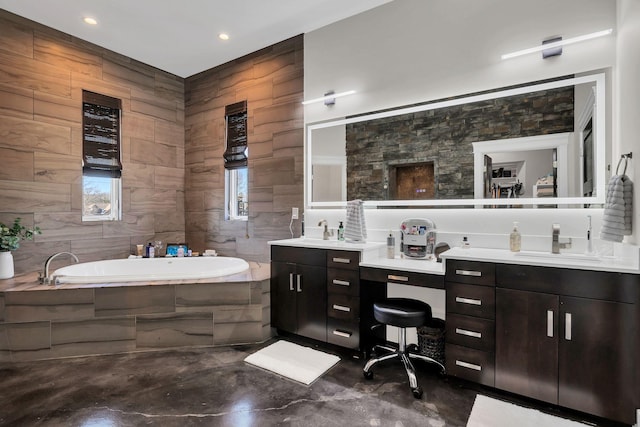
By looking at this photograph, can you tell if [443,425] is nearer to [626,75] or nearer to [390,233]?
[390,233]

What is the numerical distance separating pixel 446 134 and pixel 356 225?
1.06 metres

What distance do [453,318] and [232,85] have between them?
3.61 meters

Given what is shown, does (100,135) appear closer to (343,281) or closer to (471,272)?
(343,281)

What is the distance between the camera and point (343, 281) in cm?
266

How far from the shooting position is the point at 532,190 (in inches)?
93.1

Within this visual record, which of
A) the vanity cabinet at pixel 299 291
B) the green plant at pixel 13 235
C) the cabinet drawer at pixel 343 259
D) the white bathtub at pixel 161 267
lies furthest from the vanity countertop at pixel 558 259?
the green plant at pixel 13 235

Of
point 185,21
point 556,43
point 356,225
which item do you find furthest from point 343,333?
point 185,21

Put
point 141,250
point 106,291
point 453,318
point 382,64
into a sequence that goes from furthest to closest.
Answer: point 141,250, point 382,64, point 106,291, point 453,318

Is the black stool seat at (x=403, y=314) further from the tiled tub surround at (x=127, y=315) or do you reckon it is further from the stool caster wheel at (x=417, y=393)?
the tiled tub surround at (x=127, y=315)

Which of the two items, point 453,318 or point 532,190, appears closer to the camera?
point 453,318

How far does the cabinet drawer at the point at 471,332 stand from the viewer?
6.75 feet

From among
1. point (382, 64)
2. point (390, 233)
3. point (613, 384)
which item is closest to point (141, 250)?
point (390, 233)

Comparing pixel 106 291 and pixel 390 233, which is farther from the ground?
pixel 390 233

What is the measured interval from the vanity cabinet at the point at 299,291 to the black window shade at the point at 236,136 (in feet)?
4.83
